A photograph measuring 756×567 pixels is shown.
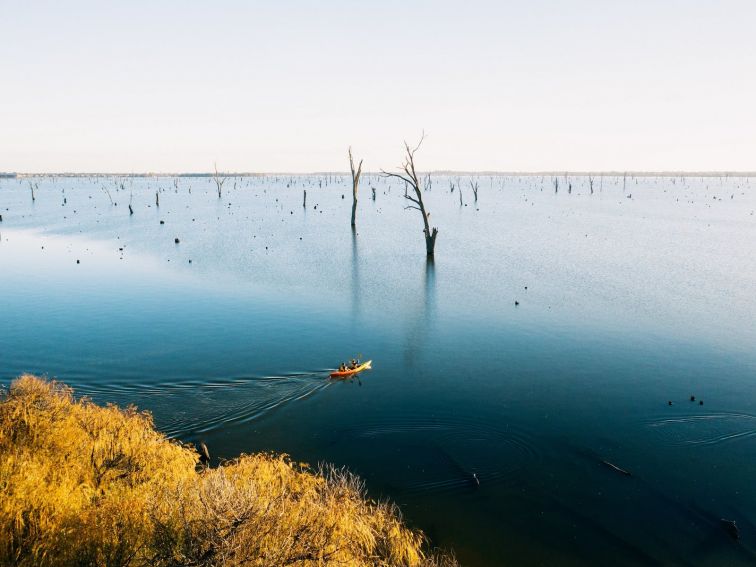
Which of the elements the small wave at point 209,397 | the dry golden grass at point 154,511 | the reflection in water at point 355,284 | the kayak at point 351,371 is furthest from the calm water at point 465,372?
the dry golden grass at point 154,511

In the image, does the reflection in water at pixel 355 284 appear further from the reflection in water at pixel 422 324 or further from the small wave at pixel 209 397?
the small wave at pixel 209 397

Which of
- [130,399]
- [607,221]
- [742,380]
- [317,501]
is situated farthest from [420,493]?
[607,221]

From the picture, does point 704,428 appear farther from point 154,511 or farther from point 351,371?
point 154,511

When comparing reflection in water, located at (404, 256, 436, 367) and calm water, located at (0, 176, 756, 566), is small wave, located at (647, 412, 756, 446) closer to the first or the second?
calm water, located at (0, 176, 756, 566)

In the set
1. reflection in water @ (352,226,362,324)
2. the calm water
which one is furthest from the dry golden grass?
reflection in water @ (352,226,362,324)

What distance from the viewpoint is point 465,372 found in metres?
29.0

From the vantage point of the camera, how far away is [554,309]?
4131cm

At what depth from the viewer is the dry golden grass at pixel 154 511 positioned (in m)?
11.0

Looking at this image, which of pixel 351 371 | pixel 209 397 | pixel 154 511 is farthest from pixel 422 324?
pixel 154 511

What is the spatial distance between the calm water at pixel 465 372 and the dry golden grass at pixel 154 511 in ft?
16.0

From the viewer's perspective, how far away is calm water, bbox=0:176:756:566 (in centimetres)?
1769

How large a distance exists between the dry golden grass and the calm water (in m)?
4.88

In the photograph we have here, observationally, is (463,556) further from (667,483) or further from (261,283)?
(261,283)

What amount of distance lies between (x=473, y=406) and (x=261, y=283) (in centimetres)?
3003
